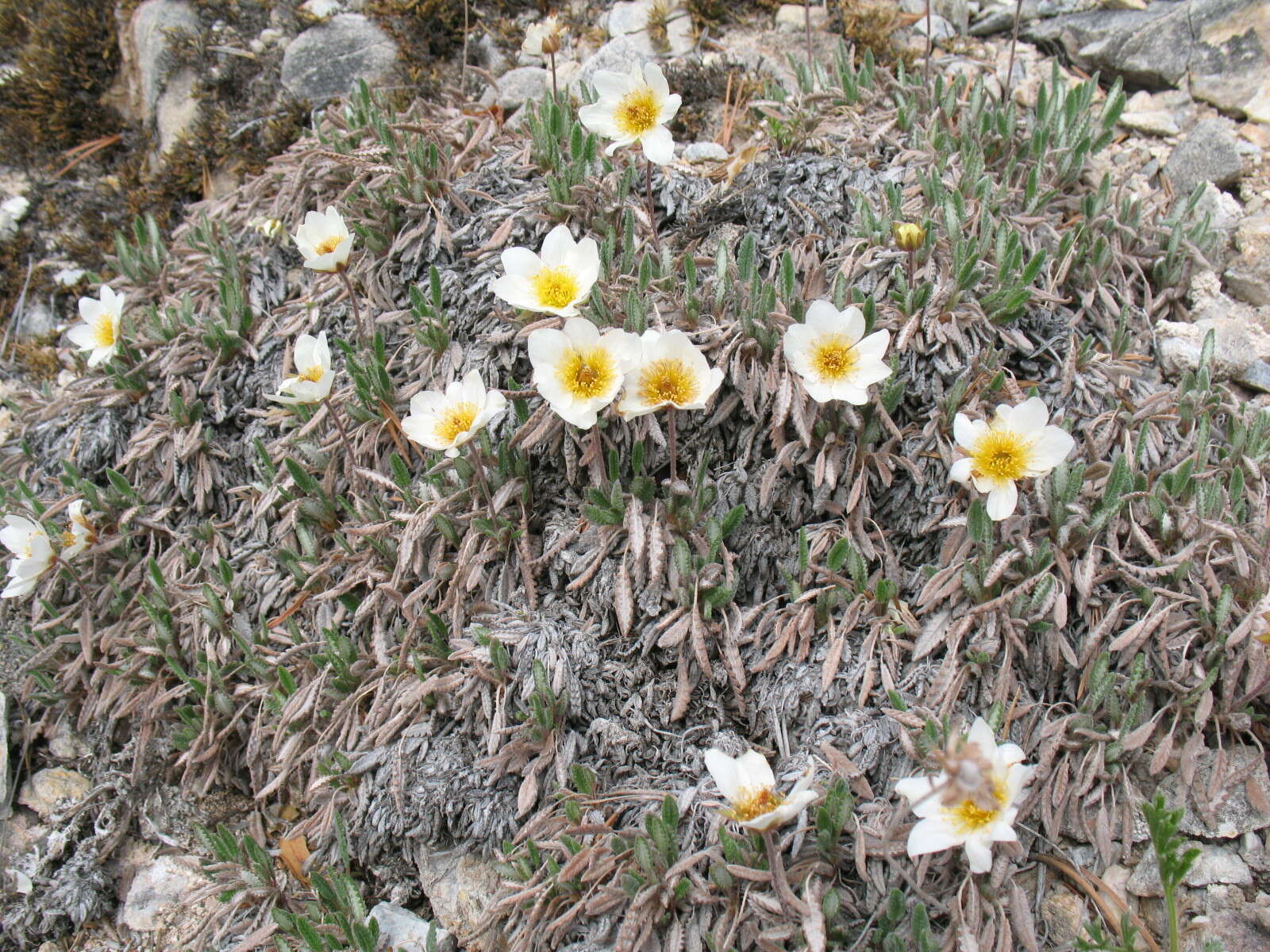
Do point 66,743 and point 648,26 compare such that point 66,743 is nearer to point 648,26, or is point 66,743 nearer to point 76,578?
point 76,578

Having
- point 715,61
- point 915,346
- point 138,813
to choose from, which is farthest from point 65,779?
point 715,61

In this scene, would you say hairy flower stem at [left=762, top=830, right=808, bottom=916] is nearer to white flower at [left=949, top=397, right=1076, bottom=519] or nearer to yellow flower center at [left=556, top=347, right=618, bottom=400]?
white flower at [left=949, top=397, right=1076, bottom=519]

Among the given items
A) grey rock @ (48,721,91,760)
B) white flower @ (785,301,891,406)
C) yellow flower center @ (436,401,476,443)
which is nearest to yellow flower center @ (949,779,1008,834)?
white flower @ (785,301,891,406)

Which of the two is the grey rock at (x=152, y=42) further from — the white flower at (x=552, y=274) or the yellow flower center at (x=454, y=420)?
the yellow flower center at (x=454, y=420)

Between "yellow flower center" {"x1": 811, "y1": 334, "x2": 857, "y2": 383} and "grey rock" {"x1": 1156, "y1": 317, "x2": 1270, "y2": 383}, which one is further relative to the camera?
"grey rock" {"x1": 1156, "y1": 317, "x2": 1270, "y2": 383}

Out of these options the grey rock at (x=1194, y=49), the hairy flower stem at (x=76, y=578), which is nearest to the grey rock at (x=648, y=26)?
the grey rock at (x=1194, y=49)
